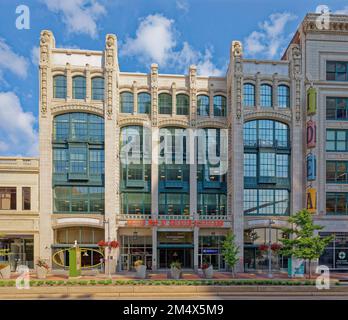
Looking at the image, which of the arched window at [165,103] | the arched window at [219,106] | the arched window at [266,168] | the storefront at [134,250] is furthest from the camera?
the arched window at [219,106]

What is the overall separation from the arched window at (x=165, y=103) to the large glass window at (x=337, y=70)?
18.8 m

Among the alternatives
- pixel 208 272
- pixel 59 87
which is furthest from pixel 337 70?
pixel 59 87

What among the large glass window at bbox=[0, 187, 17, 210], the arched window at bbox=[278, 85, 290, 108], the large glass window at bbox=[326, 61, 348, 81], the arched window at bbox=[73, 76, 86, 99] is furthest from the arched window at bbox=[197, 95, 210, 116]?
the large glass window at bbox=[0, 187, 17, 210]

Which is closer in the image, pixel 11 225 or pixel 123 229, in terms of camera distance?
pixel 11 225

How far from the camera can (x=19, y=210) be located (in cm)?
3027

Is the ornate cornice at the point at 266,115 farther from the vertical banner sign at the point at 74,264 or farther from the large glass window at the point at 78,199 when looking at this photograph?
the vertical banner sign at the point at 74,264

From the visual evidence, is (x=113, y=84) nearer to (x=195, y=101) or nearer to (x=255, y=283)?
(x=195, y=101)

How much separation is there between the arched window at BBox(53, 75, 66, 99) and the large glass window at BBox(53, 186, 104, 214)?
399 inches

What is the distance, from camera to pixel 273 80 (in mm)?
33281

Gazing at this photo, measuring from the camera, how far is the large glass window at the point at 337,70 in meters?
33.7

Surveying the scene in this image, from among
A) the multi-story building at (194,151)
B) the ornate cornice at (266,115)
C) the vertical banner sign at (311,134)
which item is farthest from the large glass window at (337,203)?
the ornate cornice at (266,115)
